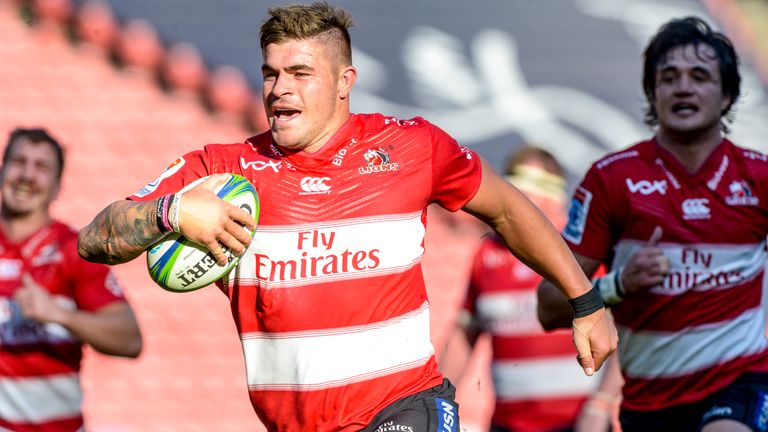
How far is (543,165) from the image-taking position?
297 inches

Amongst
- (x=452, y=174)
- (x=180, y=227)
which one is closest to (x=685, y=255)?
(x=452, y=174)

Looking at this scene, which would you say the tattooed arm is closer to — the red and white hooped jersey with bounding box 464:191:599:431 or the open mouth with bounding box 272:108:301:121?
the open mouth with bounding box 272:108:301:121

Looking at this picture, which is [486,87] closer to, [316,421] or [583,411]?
[583,411]

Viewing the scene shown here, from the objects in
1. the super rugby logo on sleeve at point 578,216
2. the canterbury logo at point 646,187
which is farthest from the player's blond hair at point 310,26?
the canterbury logo at point 646,187

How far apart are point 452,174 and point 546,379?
3227 mm

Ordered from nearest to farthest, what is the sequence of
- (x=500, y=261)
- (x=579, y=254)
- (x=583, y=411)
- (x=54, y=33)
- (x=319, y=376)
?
(x=319, y=376) < (x=579, y=254) < (x=583, y=411) < (x=500, y=261) < (x=54, y=33)

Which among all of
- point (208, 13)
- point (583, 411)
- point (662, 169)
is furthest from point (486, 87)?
point (662, 169)

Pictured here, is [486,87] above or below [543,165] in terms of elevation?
above

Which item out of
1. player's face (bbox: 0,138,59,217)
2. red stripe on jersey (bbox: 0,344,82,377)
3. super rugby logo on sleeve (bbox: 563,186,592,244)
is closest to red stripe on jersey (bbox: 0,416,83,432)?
red stripe on jersey (bbox: 0,344,82,377)

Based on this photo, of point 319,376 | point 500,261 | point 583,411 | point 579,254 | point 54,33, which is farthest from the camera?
point 54,33

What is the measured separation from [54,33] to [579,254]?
7.24 m

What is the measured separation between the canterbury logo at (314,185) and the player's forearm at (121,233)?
2.07 feet

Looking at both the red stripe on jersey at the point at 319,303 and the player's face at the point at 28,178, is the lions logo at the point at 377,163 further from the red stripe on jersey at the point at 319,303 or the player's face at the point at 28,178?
the player's face at the point at 28,178

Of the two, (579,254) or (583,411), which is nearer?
(579,254)
